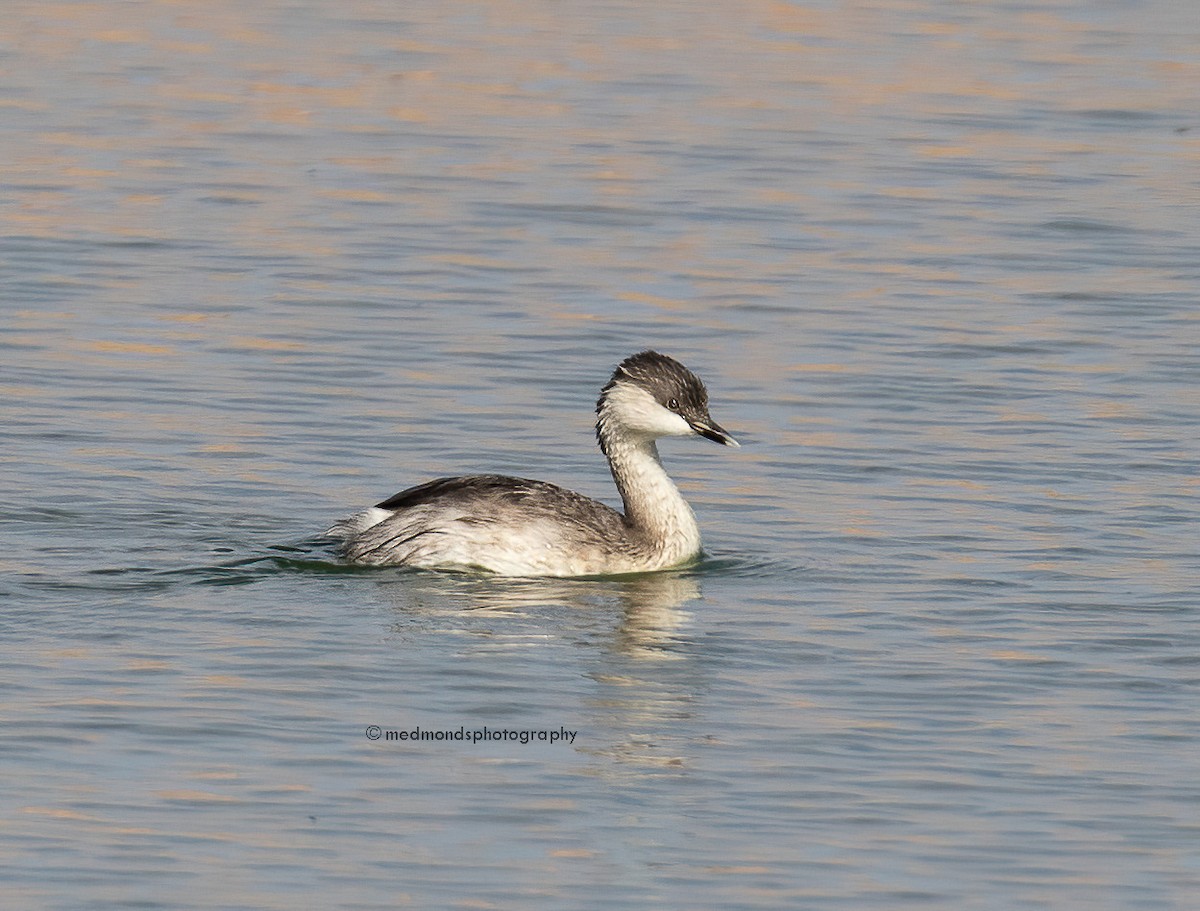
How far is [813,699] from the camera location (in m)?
11.3

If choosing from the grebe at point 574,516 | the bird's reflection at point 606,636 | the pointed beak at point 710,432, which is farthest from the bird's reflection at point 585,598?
the pointed beak at point 710,432

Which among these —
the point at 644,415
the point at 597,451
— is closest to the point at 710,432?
the point at 644,415

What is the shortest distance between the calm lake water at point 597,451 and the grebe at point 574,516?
0.71 feet

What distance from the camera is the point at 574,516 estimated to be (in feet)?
44.8

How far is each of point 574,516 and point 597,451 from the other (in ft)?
9.22

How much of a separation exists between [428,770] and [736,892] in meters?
1.61

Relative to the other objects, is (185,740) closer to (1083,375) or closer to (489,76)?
(1083,375)

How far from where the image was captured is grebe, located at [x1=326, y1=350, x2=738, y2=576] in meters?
13.5

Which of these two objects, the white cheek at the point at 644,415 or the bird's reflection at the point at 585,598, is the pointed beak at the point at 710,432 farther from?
the bird's reflection at the point at 585,598

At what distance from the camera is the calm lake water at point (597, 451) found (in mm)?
9750

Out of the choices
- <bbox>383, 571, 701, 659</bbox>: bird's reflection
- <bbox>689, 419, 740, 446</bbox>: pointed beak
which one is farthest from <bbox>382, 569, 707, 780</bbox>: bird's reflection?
<bbox>689, 419, 740, 446</bbox>: pointed beak

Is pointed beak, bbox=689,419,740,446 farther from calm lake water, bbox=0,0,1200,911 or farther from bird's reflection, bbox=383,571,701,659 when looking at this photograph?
bird's reflection, bbox=383,571,701,659

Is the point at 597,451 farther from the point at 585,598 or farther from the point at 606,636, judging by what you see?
the point at 606,636

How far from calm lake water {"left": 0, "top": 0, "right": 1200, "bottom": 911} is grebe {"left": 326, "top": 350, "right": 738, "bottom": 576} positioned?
8.5 inches
